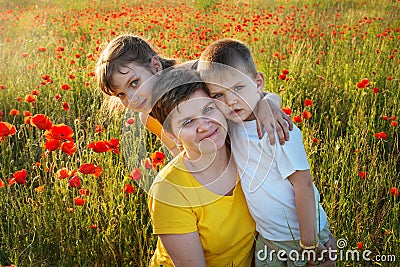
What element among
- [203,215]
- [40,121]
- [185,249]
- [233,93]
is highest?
[233,93]

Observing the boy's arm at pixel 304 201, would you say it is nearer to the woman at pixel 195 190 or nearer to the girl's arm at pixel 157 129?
the woman at pixel 195 190

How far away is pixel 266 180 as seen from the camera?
1.86 m

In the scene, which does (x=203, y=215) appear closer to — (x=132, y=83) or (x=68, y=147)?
(x=68, y=147)

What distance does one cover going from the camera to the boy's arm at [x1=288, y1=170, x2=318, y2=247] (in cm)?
180

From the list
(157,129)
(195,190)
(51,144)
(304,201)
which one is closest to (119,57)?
(157,129)

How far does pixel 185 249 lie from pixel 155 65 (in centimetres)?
110

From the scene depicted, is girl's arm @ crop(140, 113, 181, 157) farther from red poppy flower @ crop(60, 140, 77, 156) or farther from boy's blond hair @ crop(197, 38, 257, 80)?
boy's blond hair @ crop(197, 38, 257, 80)

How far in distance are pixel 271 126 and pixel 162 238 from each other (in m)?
0.57

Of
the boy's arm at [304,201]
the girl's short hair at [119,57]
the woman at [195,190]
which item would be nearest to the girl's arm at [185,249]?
the woman at [195,190]

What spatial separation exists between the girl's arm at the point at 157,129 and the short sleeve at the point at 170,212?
0.69 meters

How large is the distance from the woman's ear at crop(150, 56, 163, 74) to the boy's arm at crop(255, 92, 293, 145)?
760 millimetres

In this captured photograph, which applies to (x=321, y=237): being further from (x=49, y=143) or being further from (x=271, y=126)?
(x=49, y=143)

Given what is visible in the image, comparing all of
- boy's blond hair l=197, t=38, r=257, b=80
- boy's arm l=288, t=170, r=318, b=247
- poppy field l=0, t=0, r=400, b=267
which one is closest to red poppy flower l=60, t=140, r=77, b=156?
poppy field l=0, t=0, r=400, b=267

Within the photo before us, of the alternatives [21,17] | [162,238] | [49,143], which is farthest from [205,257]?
[21,17]
